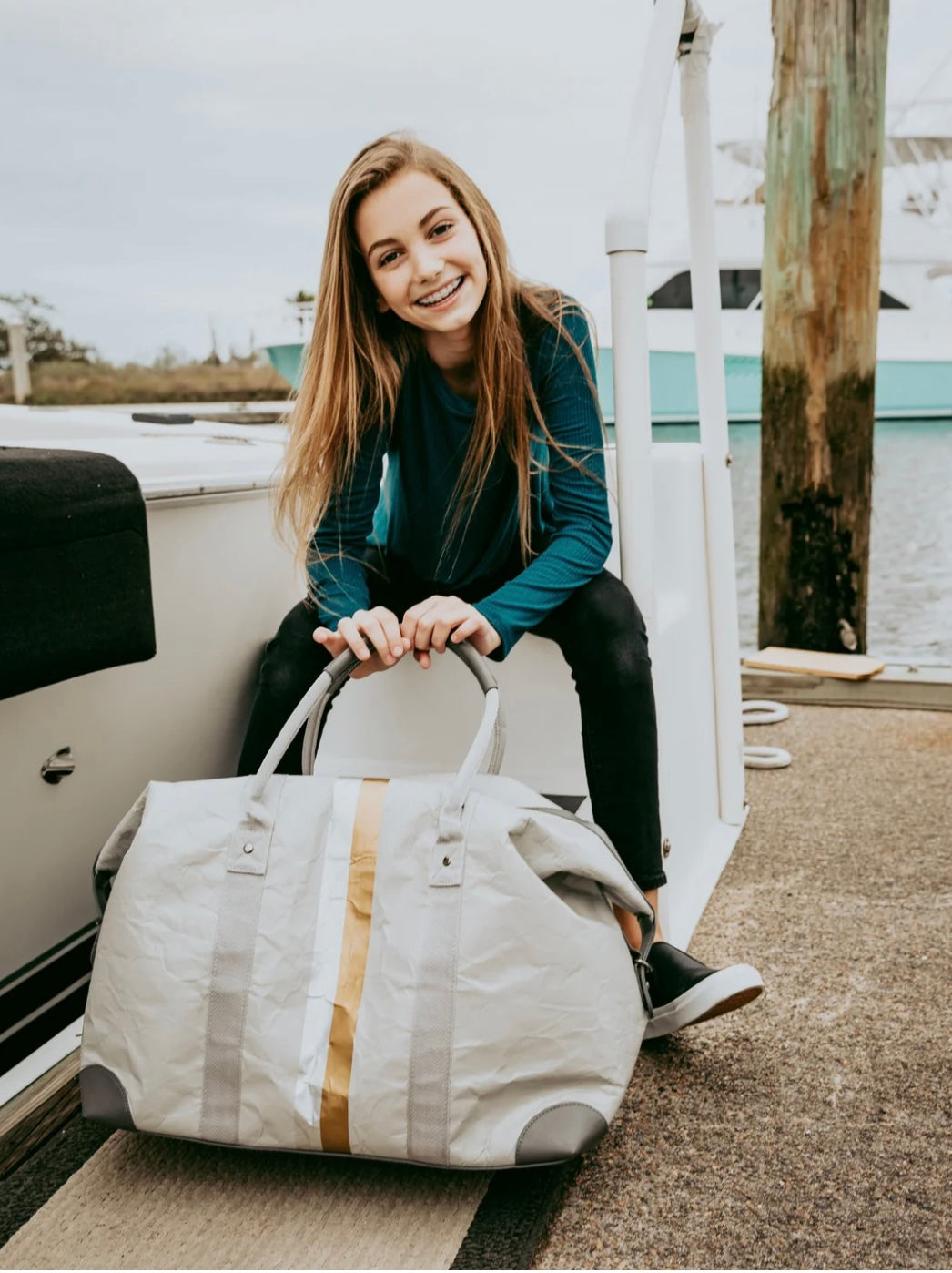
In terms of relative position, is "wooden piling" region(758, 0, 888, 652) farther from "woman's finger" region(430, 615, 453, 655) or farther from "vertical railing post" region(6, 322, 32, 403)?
"vertical railing post" region(6, 322, 32, 403)

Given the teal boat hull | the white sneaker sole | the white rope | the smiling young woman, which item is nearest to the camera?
the white sneaker sole

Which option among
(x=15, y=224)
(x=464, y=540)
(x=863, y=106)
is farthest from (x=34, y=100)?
(x=464, y=540)

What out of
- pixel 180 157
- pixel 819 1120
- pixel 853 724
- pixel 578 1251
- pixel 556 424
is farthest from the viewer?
pixel 180 157

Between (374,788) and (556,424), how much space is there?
1.62 feet

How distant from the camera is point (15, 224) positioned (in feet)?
57.4

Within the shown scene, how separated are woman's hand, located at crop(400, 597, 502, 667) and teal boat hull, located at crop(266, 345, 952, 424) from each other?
34.9 feet

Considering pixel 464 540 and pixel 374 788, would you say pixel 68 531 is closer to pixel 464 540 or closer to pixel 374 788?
pixel 374 788

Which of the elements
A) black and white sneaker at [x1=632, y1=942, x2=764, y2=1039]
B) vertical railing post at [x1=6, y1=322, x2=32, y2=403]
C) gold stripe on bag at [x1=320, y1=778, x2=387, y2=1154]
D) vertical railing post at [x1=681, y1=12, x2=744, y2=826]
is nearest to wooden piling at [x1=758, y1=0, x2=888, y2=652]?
vertical railing post at [x1=681, y1=12, x2=744, y2=826]

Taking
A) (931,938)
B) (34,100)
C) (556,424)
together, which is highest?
(34,100)

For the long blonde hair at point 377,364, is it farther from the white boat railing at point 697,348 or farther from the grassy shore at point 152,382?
the grassy shore at point 152,382

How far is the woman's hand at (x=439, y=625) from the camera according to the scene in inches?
39.7

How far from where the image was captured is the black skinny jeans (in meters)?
1.07

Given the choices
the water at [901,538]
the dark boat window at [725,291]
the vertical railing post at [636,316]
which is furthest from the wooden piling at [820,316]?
the dark boat window at [725,291]

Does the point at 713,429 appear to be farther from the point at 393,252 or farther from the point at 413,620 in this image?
the point at 413,620
